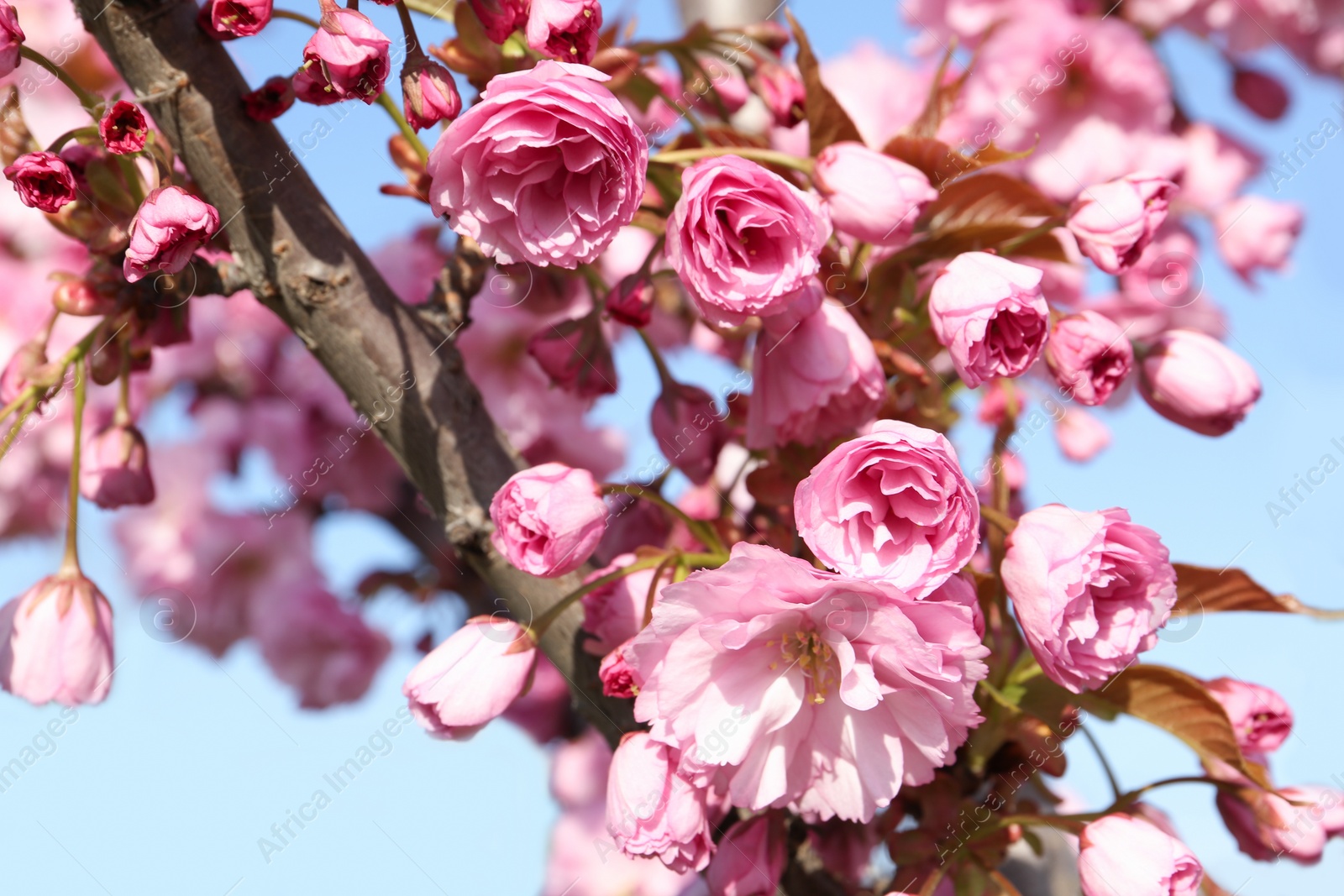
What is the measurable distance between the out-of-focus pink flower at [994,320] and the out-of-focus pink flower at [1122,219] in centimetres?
10

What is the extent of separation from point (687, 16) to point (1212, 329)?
1003 millimetres

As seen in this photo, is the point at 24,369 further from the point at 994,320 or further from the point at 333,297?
the point at 994,320

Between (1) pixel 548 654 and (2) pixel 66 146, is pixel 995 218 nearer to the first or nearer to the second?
(1) pixel 548 654

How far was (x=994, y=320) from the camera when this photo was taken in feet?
2.18

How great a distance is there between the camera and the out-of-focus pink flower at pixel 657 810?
2.12 ft

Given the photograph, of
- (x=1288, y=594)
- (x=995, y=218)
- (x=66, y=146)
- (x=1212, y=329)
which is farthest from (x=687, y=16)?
(x=1288, y=594)

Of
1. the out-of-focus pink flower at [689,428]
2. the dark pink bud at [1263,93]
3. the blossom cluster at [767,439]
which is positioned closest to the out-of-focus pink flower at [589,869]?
the blossom cluster at [767,439]

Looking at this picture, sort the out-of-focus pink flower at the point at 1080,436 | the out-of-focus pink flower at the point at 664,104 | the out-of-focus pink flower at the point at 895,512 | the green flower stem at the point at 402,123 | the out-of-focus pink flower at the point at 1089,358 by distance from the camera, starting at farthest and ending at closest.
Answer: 1. the out-of-focus pink flower at the point at 1080,436
2. the out-of-focus pink flower at the point at 664,104
3. the green flower stem at the point at 402,123
4. the out-of-focus pink flower at the point at 1089,358
5. the out-of-focus pink flower at the point at 895,512

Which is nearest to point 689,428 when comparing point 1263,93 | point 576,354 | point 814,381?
point 576,354

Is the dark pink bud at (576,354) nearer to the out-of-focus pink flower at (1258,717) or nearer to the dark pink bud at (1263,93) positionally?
the out-of-focus pink flower at (1258,717)

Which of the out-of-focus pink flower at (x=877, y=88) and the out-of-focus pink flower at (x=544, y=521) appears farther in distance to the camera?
the out-of-focus pink flower at (x=877, y=88)

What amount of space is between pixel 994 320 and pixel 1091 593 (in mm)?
176

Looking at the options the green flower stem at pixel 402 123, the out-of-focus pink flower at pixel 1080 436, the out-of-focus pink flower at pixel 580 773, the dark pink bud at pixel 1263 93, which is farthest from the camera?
the dark pink bud at pixel 1263 93

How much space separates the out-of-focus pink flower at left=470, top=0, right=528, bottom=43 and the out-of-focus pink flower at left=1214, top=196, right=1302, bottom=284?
1454 millimetres
